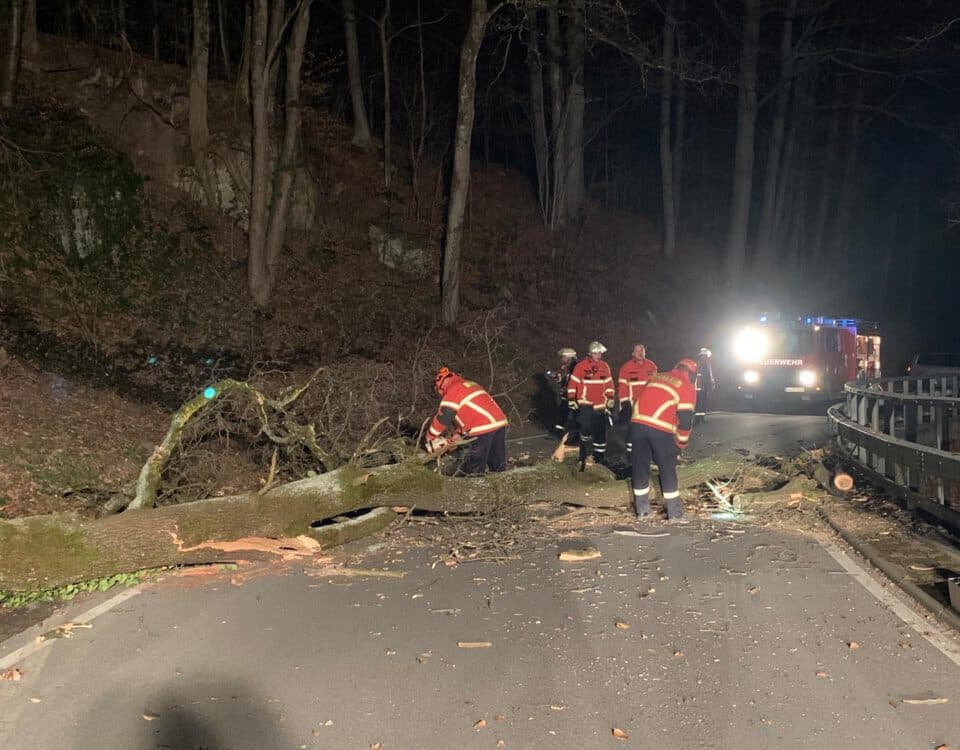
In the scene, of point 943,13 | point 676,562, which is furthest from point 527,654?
point 943,13

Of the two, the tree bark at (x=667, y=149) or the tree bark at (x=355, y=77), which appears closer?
the tree bark at (x=355, y=77)

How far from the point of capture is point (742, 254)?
2889 centimetres

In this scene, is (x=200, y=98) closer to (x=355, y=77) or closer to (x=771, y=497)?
(x=355, y=77)

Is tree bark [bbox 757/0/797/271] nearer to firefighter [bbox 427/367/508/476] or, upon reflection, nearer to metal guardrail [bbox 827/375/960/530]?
metal guardrail [bbox 827/375/960/530]

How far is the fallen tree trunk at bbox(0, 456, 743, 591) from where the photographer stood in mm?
5379

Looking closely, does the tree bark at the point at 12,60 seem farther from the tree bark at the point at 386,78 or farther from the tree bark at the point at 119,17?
the tree bark at the point at 386,78

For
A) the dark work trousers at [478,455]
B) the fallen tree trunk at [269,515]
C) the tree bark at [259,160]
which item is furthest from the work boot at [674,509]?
the tree bark at [259,160]

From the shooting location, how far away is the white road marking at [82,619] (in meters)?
4.54

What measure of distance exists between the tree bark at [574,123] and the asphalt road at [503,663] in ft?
71.6

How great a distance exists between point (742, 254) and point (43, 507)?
2608cm

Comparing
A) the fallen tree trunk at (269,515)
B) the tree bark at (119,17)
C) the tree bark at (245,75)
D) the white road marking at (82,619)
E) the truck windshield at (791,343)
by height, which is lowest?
the white road marking at (82,619)

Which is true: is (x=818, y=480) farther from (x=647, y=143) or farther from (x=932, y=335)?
(x=932, y=335)

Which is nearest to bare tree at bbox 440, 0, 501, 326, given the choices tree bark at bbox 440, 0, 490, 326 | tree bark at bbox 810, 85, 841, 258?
tree bark at bbox 440, 0, 490, 326

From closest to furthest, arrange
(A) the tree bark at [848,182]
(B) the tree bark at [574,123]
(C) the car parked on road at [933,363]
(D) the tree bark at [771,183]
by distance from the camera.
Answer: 1. (C) the car parked on road at [933,363]
2. (B) the tree bark at [574,123]
3. (D) the tree bark at [771,183]
4. (A) the tree bark at [848,182]
